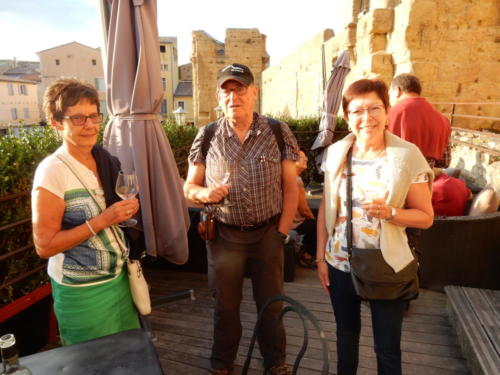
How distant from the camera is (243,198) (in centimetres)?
215

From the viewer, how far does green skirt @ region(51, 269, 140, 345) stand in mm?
1762

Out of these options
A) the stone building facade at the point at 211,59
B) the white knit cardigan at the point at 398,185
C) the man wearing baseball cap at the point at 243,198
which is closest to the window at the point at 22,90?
the stone building facade at the point at 211,59

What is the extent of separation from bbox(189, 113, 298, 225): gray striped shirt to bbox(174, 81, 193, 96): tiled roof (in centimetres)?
4158

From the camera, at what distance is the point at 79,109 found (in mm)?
1733

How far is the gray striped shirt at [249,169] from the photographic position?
2.15 metres

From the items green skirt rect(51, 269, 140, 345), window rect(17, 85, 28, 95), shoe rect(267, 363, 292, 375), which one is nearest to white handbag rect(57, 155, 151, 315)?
green skirt rect(51, 269, 140, 345)

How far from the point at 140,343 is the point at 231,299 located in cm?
92

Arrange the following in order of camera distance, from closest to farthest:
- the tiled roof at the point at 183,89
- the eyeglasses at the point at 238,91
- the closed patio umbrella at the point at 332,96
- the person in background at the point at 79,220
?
the person in background at the point at 79,220, the eyeglasses at the point at 238,91, the closed patio umbrella at the point at 332,96, the tiled roof at the point at 183,89

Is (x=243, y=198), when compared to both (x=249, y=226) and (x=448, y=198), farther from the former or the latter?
(x=448, y=198)

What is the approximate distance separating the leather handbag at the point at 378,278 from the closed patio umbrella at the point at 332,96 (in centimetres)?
517

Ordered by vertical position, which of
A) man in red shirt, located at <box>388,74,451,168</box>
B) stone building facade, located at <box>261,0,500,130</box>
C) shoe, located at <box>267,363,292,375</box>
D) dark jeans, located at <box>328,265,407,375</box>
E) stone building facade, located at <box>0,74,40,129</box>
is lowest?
shoe, located at <box>267,363,292,375</box>

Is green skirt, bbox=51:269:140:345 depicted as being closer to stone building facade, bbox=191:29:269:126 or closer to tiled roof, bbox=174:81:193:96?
stone building facade, bbox=191:29:269:126

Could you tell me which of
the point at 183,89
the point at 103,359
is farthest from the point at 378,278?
the point at 183,89

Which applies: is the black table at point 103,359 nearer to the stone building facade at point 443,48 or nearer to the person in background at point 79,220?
the person in background at point 79,220
